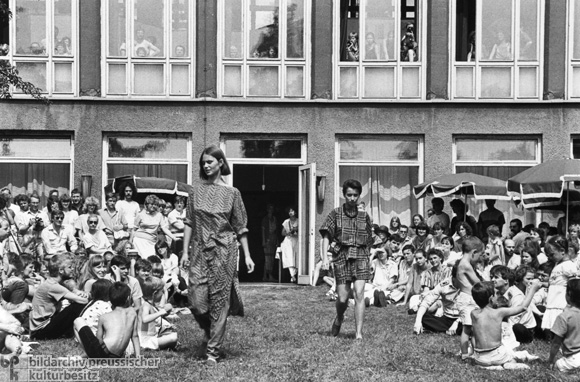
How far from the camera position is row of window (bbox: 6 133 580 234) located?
2169 cm

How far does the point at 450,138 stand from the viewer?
2167 centimetres

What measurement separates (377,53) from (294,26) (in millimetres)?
1946

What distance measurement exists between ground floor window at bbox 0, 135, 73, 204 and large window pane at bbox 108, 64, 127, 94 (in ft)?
4.83

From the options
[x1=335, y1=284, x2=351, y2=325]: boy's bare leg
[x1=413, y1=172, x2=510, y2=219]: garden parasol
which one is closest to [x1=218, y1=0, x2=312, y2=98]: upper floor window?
[x1=413, y1=172, x2=510, y2=219]: garden parasol

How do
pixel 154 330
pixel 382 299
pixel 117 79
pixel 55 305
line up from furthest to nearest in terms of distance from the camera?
pixel 117 79
pixel 382 299
pixel 55 305
pixel 154 330

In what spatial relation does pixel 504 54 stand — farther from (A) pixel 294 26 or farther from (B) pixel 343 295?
(B) pixel 343 295

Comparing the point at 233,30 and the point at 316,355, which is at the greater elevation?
the point at 233,30

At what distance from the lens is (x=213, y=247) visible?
9.52m

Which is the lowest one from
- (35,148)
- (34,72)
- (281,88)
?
(35,148)

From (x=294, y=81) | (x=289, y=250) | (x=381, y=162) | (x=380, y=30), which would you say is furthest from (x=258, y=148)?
(x=380, y=30)

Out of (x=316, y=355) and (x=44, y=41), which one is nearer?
(x=316, y=355)

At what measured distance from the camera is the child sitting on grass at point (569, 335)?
30.5 ft

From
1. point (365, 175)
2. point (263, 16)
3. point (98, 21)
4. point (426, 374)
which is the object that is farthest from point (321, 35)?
point (426, 374)

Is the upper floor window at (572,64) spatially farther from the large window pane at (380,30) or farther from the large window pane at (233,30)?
the large window pane at (233,30)
